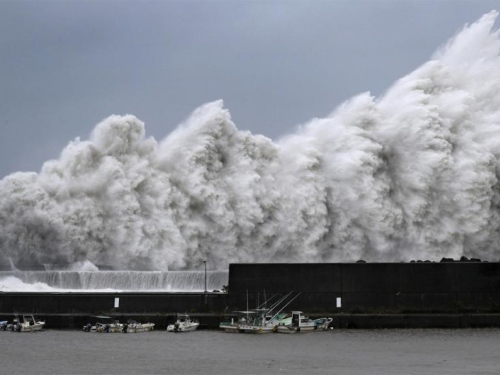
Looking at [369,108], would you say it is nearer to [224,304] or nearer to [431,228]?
[431,228]

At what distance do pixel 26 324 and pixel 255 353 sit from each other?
1103 cm

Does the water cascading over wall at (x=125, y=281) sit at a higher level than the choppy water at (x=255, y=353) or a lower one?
higher

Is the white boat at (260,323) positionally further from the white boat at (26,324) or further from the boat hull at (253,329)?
the white boat at (26,324)

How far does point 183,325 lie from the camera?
31578 mm

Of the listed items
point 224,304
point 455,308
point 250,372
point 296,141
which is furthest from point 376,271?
point 296,141

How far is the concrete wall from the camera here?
3184 cm

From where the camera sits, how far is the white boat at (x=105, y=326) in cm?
3195

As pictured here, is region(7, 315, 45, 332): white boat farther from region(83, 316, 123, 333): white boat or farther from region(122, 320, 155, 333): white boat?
region(122, 320, 155, 333): white boat

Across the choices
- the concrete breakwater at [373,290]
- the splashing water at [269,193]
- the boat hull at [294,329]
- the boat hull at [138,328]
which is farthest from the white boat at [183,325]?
the splashing water at [269,193]

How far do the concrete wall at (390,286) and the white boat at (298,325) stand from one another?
0.68 m

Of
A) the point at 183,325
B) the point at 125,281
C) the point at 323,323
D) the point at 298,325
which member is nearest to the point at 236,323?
the point at 183,325

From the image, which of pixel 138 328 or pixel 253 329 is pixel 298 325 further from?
pixel 138 328

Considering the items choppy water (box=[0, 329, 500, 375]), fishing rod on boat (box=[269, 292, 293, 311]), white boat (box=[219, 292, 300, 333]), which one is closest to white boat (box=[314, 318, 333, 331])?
choppy water (box=[0, 329, 500, 375])

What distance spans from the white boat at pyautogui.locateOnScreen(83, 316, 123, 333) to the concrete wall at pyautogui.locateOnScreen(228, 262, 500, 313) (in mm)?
4974
